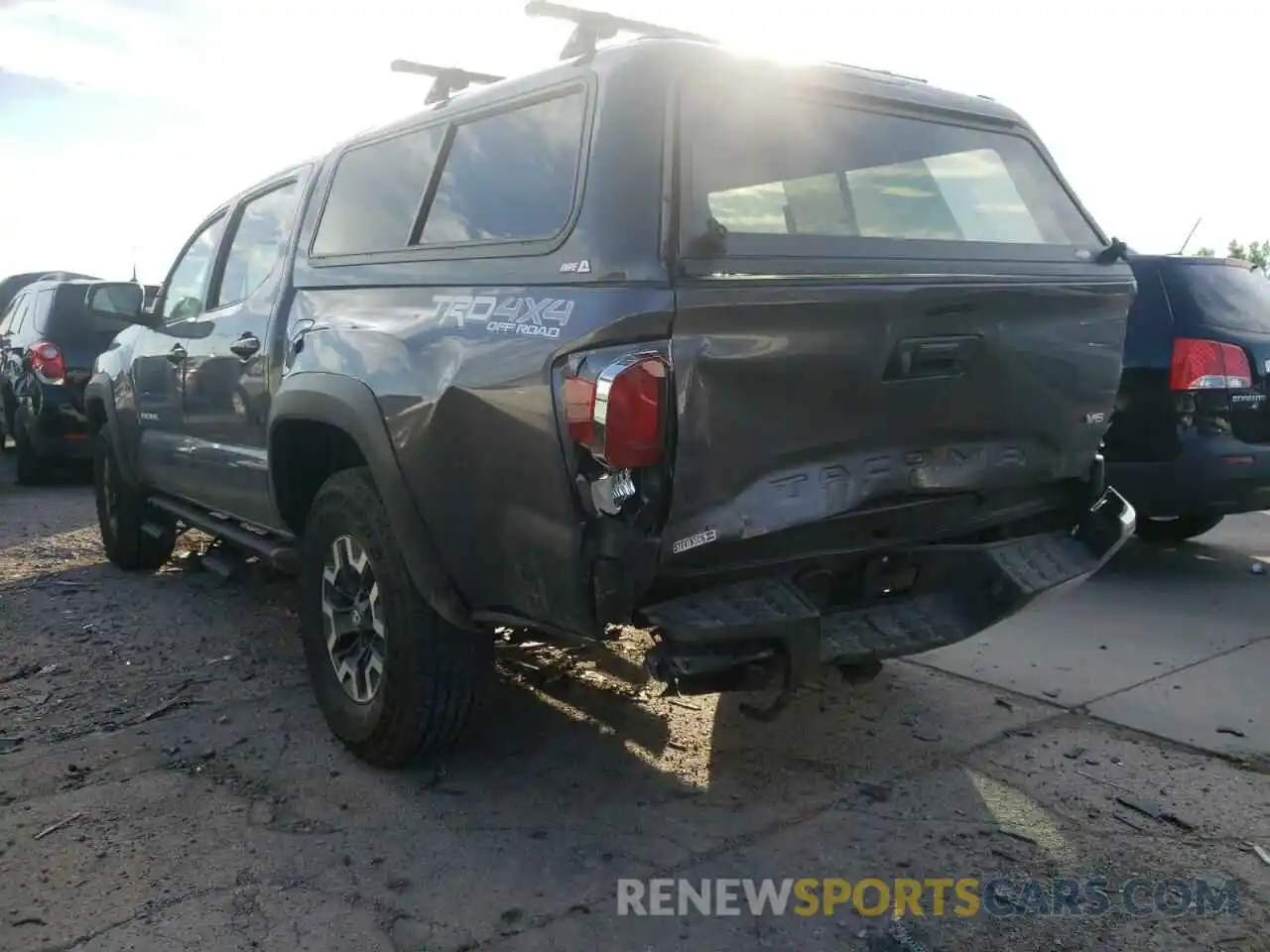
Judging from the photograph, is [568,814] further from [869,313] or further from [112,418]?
[112,418]

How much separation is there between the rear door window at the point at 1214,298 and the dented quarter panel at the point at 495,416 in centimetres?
394

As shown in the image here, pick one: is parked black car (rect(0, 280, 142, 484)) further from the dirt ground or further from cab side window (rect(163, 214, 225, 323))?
the dirt ground

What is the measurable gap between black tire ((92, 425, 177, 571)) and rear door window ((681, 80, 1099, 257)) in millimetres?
4232

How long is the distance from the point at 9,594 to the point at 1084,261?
17.6 feet

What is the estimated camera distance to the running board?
4316 millimetres

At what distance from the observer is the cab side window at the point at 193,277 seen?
538cm

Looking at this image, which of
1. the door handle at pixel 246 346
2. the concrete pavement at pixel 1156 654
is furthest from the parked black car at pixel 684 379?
the concrete pavement at pixel 1156 654

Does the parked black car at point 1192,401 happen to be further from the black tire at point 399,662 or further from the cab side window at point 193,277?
the cab side window at point 193,277

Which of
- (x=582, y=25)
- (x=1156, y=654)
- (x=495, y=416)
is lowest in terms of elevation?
(x=1156, y=654)

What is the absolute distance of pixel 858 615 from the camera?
3.17 meters

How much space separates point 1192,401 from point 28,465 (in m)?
8.93

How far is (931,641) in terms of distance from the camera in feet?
10.5

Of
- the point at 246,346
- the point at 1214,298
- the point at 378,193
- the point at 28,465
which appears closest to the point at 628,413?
the point at 378,193

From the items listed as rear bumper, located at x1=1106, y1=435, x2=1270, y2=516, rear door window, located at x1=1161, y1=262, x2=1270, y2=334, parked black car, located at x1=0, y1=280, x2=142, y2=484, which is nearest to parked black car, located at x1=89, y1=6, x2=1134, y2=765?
rear bumper, located at x1=1106, y1=435, x2=1270, y2=516
